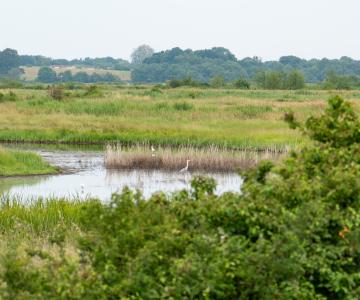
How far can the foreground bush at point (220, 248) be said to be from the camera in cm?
514

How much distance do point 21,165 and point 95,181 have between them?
9.96 ft

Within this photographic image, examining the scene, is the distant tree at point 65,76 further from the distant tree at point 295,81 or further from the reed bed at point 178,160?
the reed bed at point 178,160

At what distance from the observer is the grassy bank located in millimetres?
26858

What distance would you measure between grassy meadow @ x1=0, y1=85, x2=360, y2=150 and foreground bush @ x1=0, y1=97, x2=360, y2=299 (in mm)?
25586

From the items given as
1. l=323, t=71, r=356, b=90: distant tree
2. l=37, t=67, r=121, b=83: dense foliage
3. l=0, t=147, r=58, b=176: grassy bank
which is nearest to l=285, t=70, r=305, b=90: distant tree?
l=323, t=71, r=356, b=90: distant tree

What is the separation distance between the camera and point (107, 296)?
Answer: 520 cm

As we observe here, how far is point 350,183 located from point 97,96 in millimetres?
49135

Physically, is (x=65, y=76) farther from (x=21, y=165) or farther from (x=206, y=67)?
A: (x=21, y=165)

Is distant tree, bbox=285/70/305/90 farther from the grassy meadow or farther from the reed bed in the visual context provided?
the reed bed

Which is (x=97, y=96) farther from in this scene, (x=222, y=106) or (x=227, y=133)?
(x=227, y=133)

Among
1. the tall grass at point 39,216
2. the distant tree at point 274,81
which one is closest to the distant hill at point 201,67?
the distant tree at point 274,81

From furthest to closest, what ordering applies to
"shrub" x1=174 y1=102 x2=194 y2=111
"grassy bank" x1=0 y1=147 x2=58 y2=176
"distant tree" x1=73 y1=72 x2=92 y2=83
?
"distant tree" x1=73 y1=72 x2=92 y2=83 → "shrub" x1=174 y1=102 x2=194 y2=111 → "grassy bank" x1=0 y1=147 x2=58 y2=176

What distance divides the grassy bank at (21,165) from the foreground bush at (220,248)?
2129 cm

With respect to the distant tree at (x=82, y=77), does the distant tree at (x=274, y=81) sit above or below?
above
